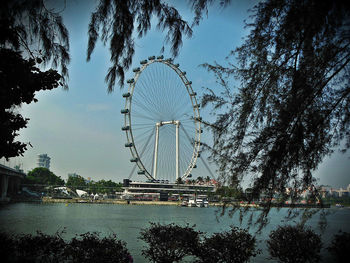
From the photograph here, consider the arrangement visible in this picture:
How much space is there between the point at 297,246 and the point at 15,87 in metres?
6.74

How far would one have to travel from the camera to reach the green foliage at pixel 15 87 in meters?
4.50

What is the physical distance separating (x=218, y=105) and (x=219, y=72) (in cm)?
60

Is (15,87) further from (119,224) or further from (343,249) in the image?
(119,224)

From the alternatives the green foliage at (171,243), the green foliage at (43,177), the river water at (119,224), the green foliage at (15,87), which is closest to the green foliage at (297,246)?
the river water at (119,224)

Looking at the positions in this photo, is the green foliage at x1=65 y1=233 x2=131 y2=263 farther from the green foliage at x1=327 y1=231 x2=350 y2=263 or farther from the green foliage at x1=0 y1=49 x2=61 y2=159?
the green foliage at x1=327 y1=231 x2=350 y2=263

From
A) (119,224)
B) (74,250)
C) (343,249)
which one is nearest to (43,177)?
(119,224)

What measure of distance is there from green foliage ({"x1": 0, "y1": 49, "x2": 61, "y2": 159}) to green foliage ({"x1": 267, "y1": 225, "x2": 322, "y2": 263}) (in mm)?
6118

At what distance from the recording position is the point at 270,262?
483 inches

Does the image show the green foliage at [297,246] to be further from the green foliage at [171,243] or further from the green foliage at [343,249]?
the green foliage at [171,243]

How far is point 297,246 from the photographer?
7.69 meters

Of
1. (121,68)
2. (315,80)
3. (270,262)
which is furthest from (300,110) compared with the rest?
(270,262)

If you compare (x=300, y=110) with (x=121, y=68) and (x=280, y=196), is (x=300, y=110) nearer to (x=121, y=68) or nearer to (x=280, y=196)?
(x=280, y=196)

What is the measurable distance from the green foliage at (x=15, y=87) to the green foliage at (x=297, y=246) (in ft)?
20.1

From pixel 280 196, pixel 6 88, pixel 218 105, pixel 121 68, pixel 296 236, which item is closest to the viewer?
pixel 6 88
